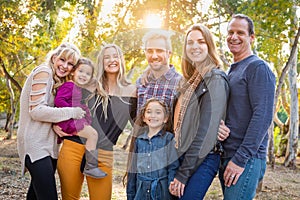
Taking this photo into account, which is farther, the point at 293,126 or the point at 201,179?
the point at 293,126

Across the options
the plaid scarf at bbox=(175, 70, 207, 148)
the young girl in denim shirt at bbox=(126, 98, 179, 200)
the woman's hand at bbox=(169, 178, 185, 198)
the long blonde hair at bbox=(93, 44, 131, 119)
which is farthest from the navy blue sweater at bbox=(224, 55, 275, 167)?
the long blonde hair at bbox=(93, 44, 131, 119)

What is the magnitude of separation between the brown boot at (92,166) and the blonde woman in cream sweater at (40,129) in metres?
0.23

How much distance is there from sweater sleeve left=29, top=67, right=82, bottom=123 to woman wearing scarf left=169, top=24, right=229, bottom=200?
0.90m

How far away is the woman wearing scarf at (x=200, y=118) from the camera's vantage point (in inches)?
85.1

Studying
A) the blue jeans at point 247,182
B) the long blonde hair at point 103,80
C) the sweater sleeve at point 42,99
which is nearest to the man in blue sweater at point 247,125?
the blue jeans at point 247,182

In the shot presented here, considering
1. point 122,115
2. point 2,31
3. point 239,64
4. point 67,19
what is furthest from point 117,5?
point 239,64

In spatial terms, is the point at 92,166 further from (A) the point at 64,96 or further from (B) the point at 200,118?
(B) the point at 200,118

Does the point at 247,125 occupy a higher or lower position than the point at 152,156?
higher

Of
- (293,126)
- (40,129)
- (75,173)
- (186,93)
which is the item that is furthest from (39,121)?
(293,126)

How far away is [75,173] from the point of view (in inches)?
106

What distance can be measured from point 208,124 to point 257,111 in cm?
29

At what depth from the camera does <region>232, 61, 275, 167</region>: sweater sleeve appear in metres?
2.08

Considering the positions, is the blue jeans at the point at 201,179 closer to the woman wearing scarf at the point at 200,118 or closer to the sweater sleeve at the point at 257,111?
the woman wearing scarf at the point at 200,118

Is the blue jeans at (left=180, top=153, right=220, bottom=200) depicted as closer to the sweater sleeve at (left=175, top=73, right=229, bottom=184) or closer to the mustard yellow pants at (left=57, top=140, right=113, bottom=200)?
the sweater sleeve at (left=175, top=73, right=229, bottom=184)
